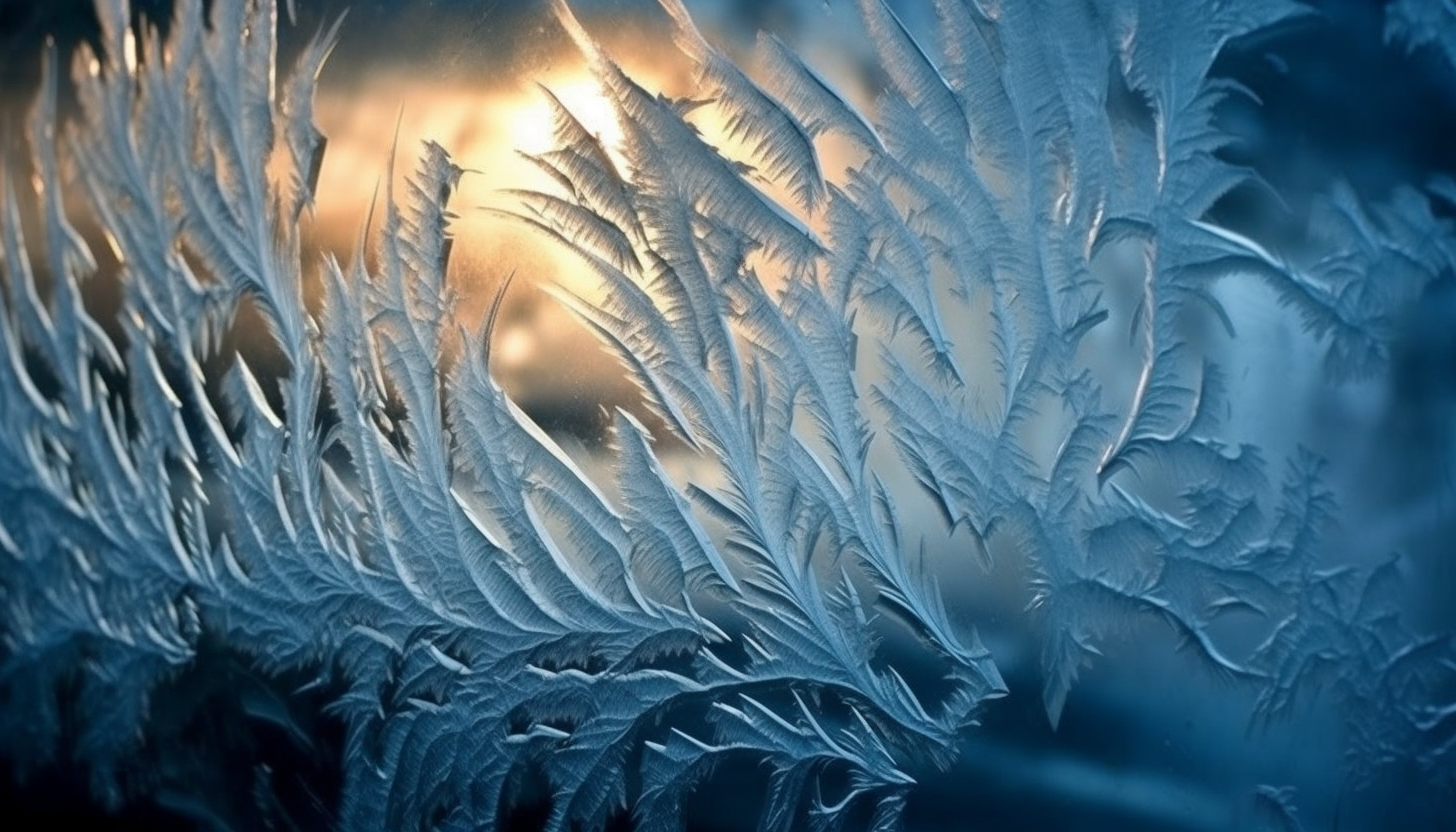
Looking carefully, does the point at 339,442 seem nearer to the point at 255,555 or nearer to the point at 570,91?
the point at 255,555

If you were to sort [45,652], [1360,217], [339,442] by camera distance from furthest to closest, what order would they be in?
1. [45,652]
2. [339,442]
3. [1360,217]

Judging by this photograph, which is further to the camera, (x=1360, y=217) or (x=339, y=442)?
(x=339, y=442)

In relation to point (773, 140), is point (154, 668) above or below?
below

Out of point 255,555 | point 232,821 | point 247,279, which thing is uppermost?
point 247,279

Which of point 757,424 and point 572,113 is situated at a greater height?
point 572,113

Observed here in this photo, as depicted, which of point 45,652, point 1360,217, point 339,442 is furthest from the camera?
point 45,652

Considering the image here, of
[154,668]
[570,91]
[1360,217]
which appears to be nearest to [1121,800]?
[1360,217]

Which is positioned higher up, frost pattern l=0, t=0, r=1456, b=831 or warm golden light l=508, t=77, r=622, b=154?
warm golden light l=508, t=77, r=622, b=154

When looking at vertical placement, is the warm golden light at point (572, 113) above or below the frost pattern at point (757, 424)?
above
